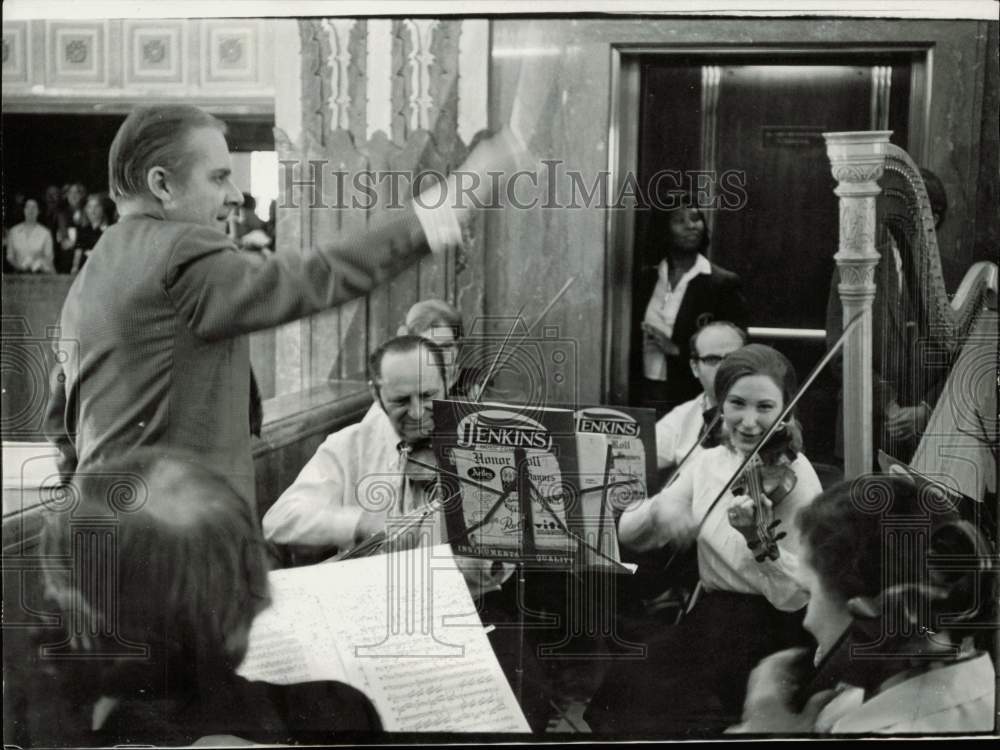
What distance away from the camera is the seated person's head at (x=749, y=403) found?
8.22 ft

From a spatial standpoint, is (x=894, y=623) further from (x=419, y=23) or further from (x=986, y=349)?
(x=419, y=23)

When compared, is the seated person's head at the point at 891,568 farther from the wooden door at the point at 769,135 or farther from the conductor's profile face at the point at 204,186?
the conductor's profile face at the point at 204,186

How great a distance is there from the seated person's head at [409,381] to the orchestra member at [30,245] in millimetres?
671

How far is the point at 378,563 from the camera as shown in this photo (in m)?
2.53

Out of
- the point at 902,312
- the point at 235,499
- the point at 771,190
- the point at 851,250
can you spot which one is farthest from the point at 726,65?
the point at 235,499

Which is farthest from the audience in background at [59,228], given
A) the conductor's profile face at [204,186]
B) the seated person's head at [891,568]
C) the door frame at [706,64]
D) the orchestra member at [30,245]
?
the seated person's head at [891,568]

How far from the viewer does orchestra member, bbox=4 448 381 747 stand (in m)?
2.50

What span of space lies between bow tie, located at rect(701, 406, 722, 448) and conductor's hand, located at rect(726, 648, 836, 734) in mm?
457

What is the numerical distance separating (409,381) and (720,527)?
27.3 inches

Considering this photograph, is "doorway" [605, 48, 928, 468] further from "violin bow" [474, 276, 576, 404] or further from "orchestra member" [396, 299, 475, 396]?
"orchestra member" [396, 299, 475, 396]

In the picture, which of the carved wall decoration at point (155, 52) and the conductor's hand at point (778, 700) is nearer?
the carved wall decoration at point (155, 52)

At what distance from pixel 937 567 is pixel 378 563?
1.15 meters

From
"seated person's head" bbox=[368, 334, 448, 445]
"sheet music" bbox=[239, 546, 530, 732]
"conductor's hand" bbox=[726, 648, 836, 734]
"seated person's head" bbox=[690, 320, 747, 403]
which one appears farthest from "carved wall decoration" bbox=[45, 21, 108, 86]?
"conductor's hand" bbox=[726, 648, 836, 734]

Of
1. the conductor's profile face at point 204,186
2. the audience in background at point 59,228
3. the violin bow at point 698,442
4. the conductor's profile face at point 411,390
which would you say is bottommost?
the violin bow at point 698,442
